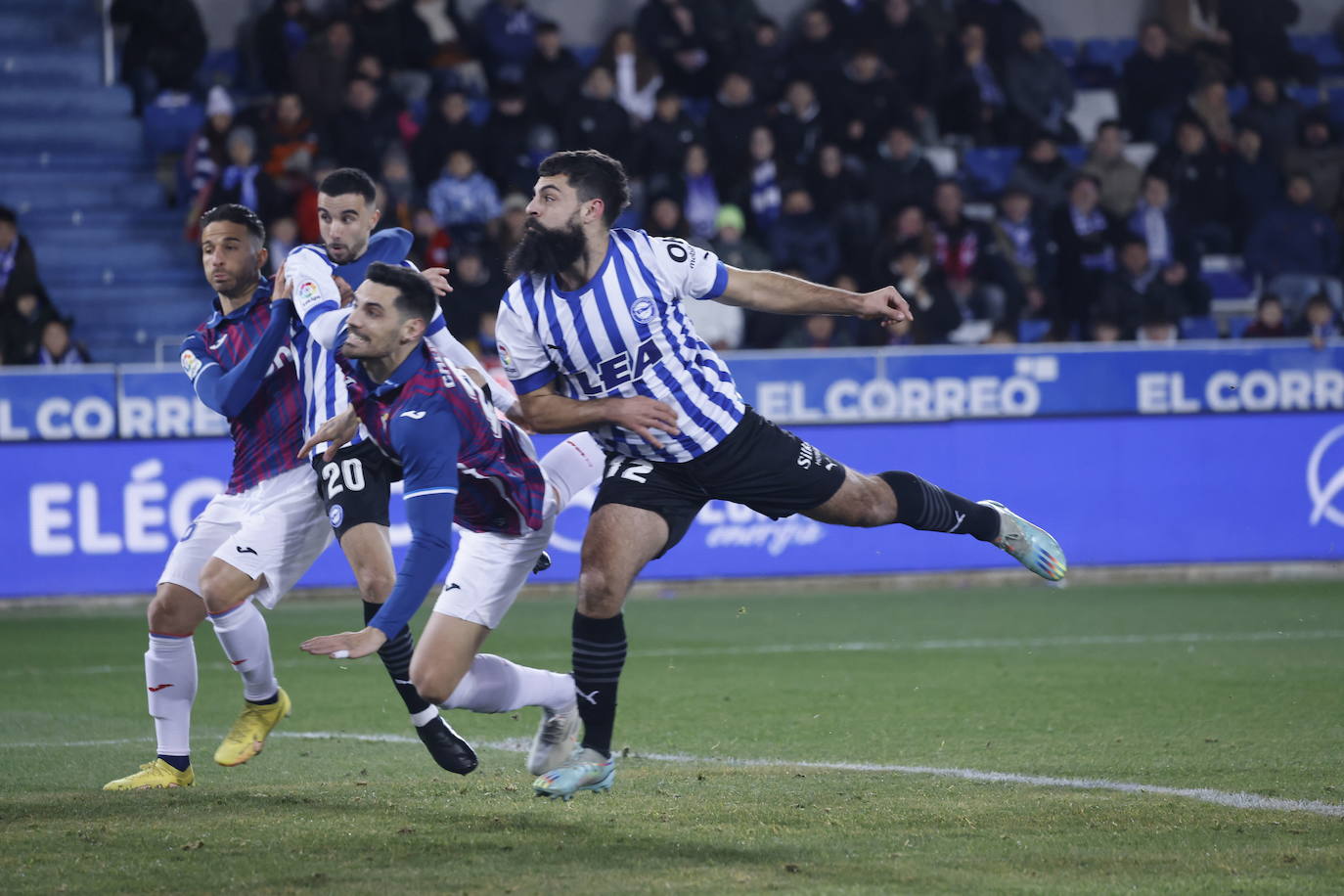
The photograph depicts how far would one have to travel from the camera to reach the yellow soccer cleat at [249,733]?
7035 mm

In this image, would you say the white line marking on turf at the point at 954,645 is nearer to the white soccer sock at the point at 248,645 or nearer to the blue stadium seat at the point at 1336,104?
the white soccer sock at the point at 248,645

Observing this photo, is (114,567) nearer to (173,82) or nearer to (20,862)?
(173,82)

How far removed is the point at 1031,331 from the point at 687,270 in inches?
436

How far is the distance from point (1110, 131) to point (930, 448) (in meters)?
6.06

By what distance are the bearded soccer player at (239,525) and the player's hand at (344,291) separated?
0.87ft

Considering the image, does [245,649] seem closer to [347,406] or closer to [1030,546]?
[347,406]

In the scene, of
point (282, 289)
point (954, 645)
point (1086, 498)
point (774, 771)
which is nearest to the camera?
point (282, 289)

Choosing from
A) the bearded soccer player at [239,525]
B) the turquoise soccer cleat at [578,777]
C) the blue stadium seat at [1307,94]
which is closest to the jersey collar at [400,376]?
the bearded soccer player at [239,525]

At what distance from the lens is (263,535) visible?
6812 millimetres

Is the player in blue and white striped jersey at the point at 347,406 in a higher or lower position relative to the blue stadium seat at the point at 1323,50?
lower

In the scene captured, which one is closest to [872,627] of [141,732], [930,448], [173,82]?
[930,448]

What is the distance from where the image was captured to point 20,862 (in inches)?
204

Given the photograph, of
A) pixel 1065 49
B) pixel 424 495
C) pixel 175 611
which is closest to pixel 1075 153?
pixel 1065 49

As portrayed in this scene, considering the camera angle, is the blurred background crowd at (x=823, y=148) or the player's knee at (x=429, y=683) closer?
the player's knee at (x=429, y=683)
